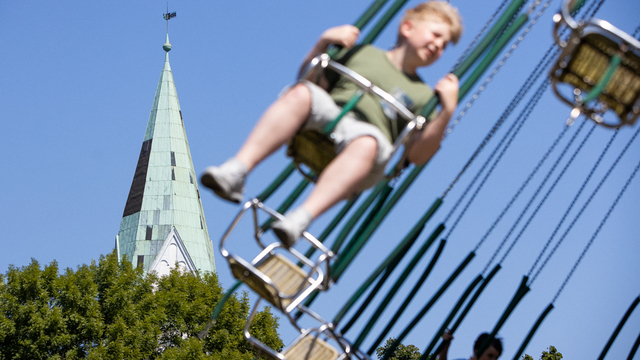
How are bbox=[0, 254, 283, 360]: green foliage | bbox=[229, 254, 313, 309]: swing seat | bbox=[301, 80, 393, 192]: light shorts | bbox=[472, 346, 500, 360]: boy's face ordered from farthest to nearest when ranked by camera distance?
bbox=[0, 254, 283, 360]: green foliage, bbox=[472, 346, 500, 360]: boy's face, bbox=[229, 254, 313, 309]: swing seat, bbox=[301, 80, 393, 192]: light shorts

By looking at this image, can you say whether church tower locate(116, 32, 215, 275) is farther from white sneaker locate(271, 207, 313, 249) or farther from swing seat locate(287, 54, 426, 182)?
white sneaker locate(271, 207, 313, 249)

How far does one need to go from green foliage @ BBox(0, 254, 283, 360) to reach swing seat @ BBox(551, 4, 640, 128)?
23.2 m

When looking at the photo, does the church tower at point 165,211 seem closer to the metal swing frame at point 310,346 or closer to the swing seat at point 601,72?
the metal swing frame at point 310,346

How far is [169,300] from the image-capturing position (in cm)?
3198

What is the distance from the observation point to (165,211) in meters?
53.3

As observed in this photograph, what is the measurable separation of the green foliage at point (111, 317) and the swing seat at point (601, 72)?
76.0ft

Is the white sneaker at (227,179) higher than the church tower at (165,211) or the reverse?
the reverse

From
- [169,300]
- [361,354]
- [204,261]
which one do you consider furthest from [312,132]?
[204,261]

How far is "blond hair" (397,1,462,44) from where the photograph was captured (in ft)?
17.9

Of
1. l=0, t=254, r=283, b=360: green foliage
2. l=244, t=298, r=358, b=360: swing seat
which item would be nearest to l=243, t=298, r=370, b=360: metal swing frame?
l=244, t=298, r=358, b=360: swing seat

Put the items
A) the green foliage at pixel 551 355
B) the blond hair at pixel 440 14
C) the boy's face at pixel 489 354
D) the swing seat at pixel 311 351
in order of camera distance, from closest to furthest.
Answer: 1. the blond hair at pixel 440 14
2. the boy's face at pixel 489 354
3. the swing seat at pixel 311 351
4. the green foliage at pixel 551 355

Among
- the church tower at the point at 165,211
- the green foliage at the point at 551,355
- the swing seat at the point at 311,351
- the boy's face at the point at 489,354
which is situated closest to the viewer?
the boy's face at the point at 489,354

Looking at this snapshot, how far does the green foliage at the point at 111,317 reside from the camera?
27047 mm

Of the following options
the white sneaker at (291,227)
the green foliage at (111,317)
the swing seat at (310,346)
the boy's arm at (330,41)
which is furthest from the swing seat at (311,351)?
the green foliage at (111,317)
